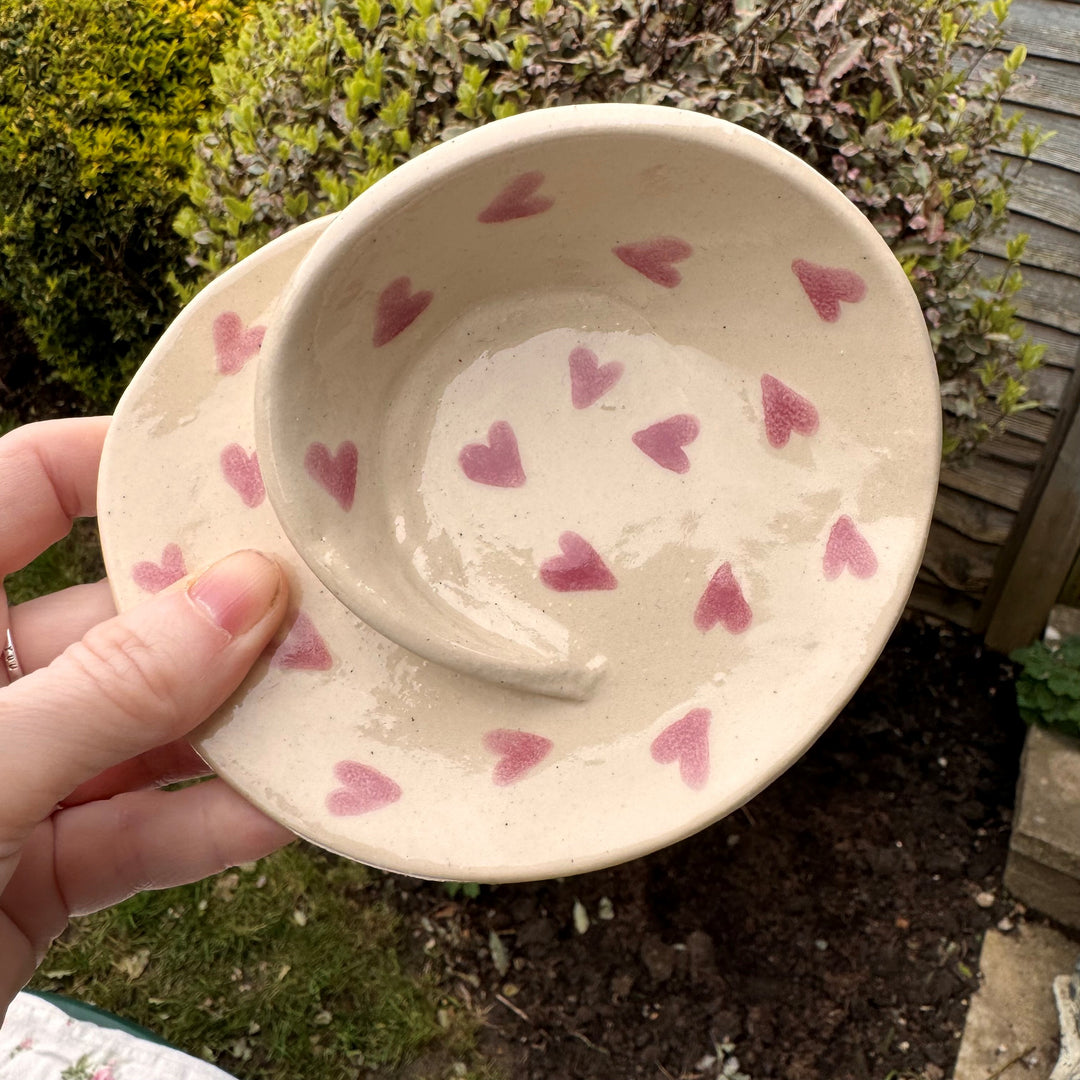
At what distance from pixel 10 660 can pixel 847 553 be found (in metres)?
1.29

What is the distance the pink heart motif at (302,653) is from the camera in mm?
1275

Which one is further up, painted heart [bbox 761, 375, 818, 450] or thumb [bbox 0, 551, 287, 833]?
painted heart [bbox 761, 375, 818, 450]

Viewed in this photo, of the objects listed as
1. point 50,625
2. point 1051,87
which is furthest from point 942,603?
point 50,625

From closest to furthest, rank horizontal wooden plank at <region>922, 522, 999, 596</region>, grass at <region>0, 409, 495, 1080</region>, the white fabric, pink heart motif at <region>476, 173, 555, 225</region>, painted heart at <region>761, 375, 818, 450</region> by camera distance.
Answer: pink heart motif at <region>476, 173, 555, 225</region>, painted heart at <region>761, 375, 818, 450</region>, the white fabric, grass at <region>0, 409, 495, 1080</region>, horizontal wooden plank at <region>922, 522, 999, 596</region>

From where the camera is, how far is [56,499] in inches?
64.1

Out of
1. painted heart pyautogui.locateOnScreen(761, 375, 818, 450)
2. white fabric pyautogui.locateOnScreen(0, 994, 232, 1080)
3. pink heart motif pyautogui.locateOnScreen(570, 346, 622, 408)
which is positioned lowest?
white fabric pyautogui.locateOnScreen(0, 994, 232, 1080)

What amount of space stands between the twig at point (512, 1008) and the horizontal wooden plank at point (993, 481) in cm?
163

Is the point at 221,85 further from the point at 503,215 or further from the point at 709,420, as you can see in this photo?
the point at 709,420

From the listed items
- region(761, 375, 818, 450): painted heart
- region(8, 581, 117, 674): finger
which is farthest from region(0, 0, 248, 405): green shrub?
region(761, 375, 818, 450): painted heart

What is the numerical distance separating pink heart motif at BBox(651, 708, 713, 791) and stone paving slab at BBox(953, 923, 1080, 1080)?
1407 mm

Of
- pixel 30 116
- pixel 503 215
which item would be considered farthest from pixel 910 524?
pixel 30 116

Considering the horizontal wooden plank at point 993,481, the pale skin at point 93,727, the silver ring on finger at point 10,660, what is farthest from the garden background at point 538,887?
the silver ring on finger at point 10,660

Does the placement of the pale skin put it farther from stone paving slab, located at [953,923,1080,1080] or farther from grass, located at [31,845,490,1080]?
stone paving slab, located at [953,923,1080,1080]

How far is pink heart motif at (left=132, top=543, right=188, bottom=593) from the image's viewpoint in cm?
128
